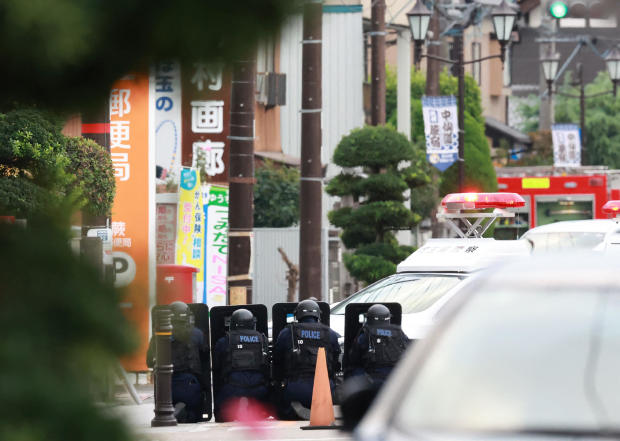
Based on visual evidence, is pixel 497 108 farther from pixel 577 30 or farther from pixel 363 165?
pixel 363 165

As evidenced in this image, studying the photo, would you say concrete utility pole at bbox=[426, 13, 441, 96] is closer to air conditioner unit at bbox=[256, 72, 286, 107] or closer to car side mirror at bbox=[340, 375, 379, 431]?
air conditioner unit at bbox=[256, 72, 286, 107]

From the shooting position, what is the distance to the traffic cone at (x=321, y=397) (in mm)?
12125

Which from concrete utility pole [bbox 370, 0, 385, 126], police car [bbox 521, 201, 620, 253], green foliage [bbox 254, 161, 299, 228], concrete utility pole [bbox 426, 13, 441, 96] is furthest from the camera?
concrete utility pole [bbox 426, 13, 441, 96]

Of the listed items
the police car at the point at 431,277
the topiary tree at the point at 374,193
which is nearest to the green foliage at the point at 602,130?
the topiary tree at the point at 374,193

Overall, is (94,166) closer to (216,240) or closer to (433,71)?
(216,240)

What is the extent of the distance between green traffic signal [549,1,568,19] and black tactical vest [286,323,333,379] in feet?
88.7

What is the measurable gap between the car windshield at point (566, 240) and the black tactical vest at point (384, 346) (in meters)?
6.58

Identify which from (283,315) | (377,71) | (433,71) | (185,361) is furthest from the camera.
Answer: (433,71)

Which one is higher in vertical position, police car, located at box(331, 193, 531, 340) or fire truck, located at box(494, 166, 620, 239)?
fire truck, located at box(494, 166, 620, 239)

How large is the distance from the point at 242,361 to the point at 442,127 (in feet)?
59.7

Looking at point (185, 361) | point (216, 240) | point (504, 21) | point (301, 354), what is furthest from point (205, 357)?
point (504, 21)

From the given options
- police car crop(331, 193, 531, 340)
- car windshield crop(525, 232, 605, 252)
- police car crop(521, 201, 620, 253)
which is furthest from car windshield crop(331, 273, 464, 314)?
car windshield crop(525, 232, 605, 252)

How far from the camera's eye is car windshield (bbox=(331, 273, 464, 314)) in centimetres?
1479

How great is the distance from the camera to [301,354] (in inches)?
488
